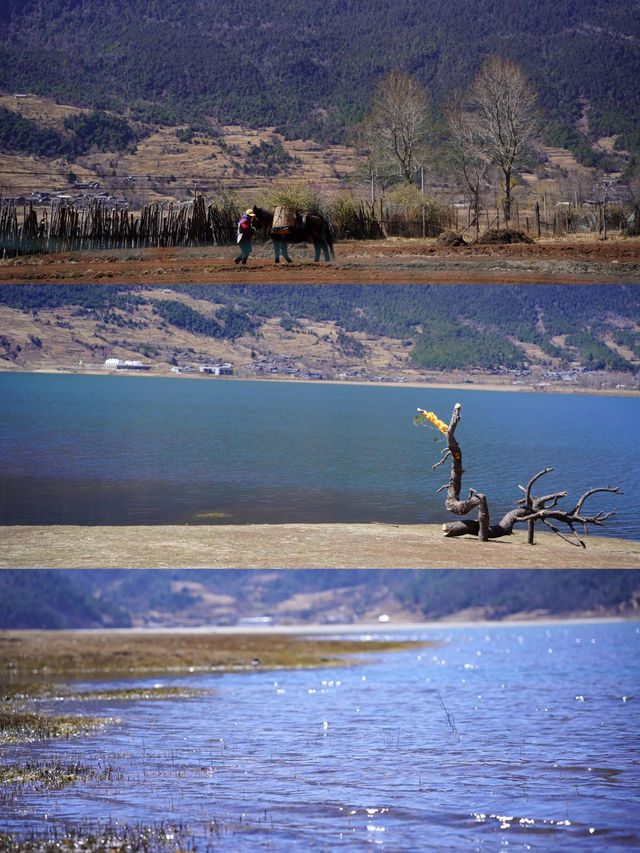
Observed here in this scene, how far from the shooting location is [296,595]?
35.3 meters

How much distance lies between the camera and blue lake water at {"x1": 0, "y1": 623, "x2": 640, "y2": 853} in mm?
7426

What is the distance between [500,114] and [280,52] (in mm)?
6900

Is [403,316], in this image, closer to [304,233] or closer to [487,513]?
[304,233]

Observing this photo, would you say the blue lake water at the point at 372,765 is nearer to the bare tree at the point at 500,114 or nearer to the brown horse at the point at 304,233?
the brown horse at the point at 304,233

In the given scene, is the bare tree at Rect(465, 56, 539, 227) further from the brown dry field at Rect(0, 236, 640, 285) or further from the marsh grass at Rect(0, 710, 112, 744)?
the marsh grass at Rect(0, 710, 112, 744)

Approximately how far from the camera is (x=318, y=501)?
712 inches

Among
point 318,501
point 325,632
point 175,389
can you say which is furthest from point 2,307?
point 325,632

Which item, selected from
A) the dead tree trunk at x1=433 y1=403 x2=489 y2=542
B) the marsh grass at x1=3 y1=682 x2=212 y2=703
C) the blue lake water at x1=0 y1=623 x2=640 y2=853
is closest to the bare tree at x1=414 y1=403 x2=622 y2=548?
the dead tree trunk at x1=433 y1=403 x2=489 y2=542

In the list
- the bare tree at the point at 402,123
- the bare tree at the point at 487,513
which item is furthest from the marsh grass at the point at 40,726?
the bare tree at the point at 402,123

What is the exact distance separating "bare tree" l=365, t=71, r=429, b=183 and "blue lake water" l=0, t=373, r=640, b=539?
6.20m

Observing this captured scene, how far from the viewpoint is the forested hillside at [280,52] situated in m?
27.5

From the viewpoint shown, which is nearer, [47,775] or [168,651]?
[47,775]

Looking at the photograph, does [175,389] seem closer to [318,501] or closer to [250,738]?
[318,501]

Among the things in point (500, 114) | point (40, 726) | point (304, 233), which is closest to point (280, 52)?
point (500, 114)
